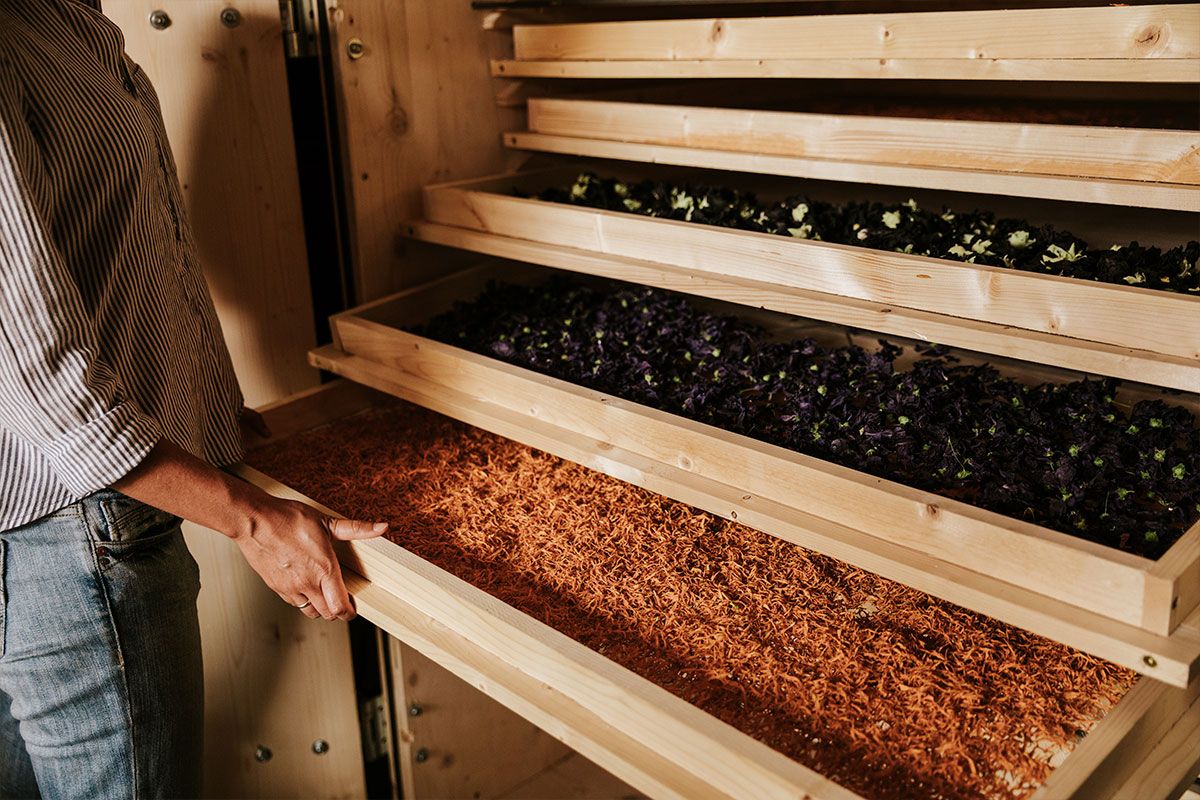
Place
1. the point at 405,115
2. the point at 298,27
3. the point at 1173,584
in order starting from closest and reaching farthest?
the point at 1173,584 → the point at 298,27 → the point at 405,115

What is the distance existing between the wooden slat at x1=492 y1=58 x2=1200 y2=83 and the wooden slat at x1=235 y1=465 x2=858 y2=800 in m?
1.10

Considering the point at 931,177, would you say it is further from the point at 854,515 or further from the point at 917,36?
the point at 854,515

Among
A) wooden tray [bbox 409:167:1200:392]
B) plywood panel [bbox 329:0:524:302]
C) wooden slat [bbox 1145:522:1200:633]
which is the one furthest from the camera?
plywood panel [bbox 329:0:524:302]

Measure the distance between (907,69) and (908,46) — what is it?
0.04 m

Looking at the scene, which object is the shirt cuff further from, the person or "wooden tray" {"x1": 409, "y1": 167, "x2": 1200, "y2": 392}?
"wooden tray" {"x1": 409, "y1": 167, "x2": 1200, "y2": 392}

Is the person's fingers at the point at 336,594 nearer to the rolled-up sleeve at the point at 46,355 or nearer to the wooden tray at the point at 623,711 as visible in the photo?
the wooden tray at the point at 623,711

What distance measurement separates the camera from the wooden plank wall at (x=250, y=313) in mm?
2238

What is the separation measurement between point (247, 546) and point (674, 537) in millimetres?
740

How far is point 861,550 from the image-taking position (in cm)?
149

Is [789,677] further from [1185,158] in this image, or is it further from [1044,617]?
[1185,158]

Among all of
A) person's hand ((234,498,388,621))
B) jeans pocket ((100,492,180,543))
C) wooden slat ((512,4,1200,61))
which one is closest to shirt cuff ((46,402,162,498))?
jeans pocket ((100,492,180,543))

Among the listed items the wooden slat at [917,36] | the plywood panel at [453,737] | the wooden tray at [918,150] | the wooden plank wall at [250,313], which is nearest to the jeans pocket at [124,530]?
the wooden plank wall at [250,313]

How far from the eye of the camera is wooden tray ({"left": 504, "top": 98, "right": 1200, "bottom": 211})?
5.10 feet

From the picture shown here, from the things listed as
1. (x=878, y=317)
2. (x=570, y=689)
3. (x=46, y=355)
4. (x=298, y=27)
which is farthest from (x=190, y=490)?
(x=298, y=27)
